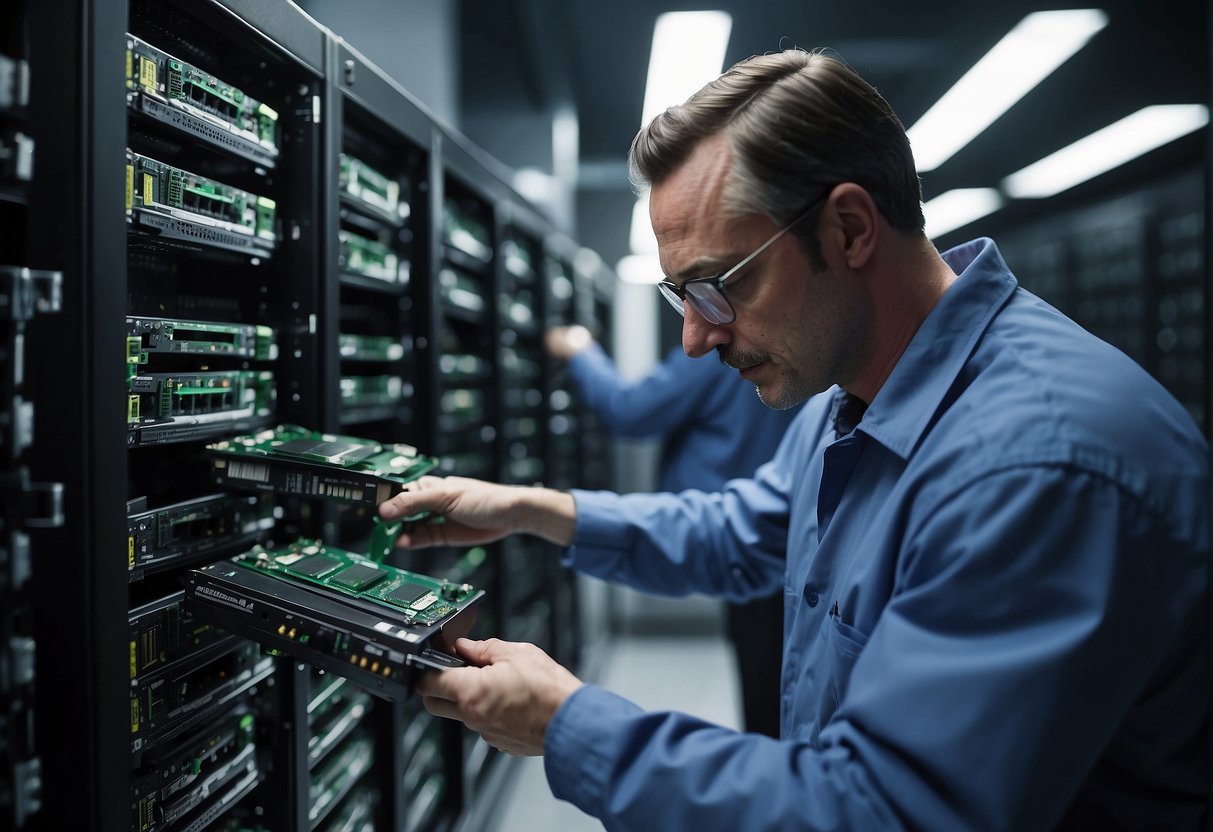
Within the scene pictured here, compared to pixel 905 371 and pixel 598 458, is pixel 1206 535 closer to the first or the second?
pixel 905 371

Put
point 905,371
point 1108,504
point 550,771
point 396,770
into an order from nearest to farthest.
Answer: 1. point 1108,504
2. point 550,771
3. point 905,371
4. point 396,770

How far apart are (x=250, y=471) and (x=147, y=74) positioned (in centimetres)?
61

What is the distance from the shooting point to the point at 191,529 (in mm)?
1249

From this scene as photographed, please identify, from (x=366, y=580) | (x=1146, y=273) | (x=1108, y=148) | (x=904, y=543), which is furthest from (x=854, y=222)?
(x=1146, y=273)

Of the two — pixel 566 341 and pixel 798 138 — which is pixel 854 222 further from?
pixel 566 341

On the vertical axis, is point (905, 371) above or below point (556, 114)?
below

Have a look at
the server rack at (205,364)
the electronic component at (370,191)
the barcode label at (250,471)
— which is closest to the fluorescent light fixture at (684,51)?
the server rack at (205,364)

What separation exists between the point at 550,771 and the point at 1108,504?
72 cm

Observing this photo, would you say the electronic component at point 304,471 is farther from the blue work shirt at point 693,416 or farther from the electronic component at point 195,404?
the blue work shirt at point 693,416

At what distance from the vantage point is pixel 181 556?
1.21 meters

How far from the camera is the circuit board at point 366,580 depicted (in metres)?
1.12

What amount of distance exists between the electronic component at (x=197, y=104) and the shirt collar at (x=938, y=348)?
3.71 ft

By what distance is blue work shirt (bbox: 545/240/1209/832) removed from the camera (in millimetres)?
784

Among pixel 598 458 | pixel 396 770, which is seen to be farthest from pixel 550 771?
pixel 598 458
